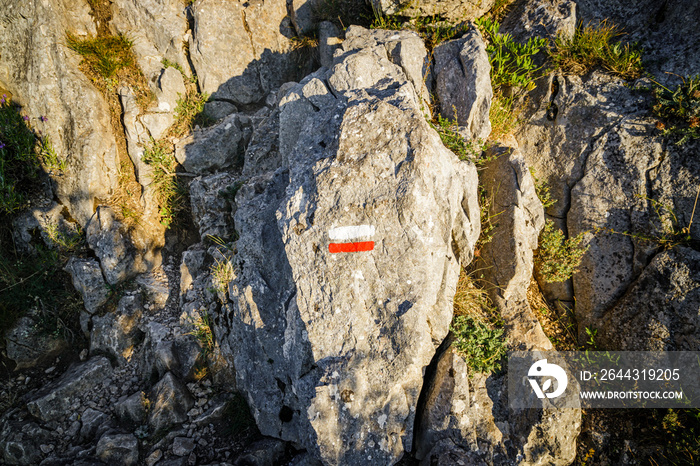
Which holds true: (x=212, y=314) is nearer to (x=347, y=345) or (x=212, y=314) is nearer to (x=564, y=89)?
(x=347, y=345)

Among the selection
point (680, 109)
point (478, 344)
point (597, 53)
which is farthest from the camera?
point (597, 53)

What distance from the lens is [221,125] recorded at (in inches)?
296

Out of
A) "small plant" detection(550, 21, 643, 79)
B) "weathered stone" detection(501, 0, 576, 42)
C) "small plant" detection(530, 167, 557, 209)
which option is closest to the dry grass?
"small plant" detection(530, 167, 557, 209)

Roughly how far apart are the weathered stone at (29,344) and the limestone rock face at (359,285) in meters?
4.53

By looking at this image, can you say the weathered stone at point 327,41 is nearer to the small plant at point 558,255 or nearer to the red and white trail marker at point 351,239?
the red and white trail marker at point 351,239

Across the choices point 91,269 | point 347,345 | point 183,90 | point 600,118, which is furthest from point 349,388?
point 183,90

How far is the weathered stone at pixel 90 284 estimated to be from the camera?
6301 millimetres

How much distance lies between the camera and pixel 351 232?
4.26 metres

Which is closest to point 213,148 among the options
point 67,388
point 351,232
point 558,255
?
point 351,232

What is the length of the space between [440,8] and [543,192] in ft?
14.6

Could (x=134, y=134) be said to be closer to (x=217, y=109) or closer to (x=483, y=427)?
(x=217, y=109)

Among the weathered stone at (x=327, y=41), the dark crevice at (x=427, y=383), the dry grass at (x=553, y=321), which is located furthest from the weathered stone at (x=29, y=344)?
the dry grass at (x=553, y=321)

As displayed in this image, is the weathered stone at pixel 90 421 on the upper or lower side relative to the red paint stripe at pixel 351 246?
lower

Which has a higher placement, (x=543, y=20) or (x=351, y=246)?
(x=543, y=20)
